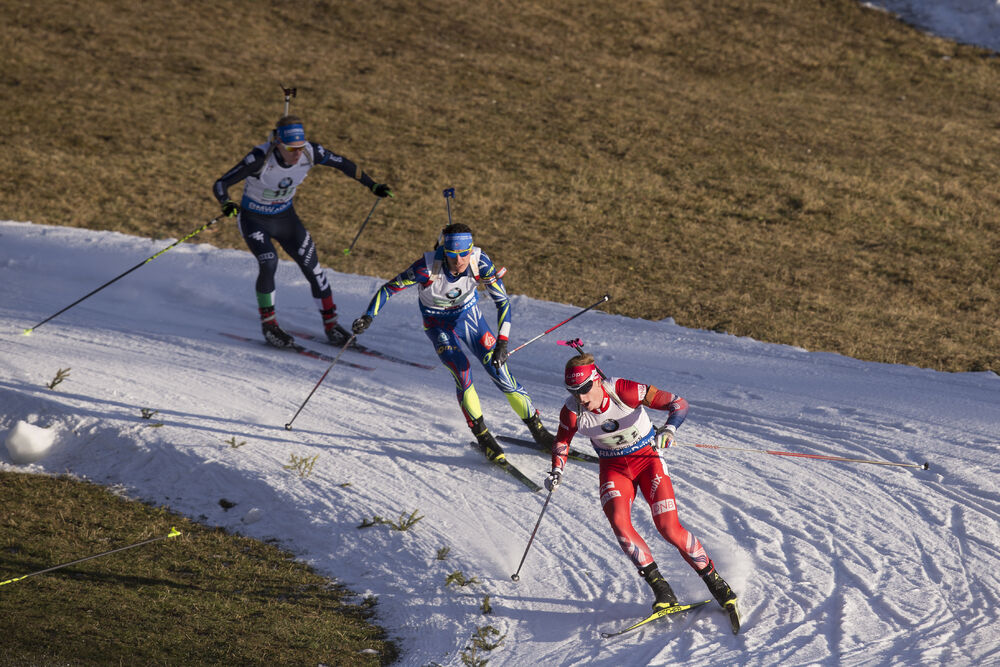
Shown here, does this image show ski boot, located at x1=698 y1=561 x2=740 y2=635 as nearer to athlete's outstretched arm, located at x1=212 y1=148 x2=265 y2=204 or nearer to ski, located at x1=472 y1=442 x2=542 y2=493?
ski, located at x1=472 y1=442 x2=542 y2=493

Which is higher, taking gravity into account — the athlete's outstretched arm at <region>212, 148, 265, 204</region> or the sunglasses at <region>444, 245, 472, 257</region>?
the athlete's outstretched arm at <region>212, 148, 265, 204</region>

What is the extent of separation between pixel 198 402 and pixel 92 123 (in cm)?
1239

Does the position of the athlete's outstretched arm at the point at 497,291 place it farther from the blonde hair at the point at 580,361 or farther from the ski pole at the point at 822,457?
the ski pole at the point at 822,457

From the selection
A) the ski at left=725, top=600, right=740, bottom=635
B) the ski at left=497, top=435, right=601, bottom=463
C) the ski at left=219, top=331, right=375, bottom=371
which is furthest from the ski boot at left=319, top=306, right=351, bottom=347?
the ski at left=725, top=600, right=740, bottom=635

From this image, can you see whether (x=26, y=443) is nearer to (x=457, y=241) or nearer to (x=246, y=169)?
(x=246, y=169)

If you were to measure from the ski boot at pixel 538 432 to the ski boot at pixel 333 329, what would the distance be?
10.9 ft

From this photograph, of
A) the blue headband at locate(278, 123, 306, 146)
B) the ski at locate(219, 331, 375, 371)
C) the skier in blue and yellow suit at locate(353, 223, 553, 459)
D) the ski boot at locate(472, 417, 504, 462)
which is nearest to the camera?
the skier in blue and yellow suit at locate(353, 223, 553, 459)

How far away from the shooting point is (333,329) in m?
11.4

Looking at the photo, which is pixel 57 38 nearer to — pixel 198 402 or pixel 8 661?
pixel 198 402

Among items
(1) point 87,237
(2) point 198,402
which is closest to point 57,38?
(1) point 87,237

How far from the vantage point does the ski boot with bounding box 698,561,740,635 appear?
22.3 ft

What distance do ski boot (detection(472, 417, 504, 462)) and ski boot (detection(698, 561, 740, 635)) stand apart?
260cm

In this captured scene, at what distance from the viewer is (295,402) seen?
10.1 metres

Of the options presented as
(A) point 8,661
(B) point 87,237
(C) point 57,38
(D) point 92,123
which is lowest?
(A) point 8,661
